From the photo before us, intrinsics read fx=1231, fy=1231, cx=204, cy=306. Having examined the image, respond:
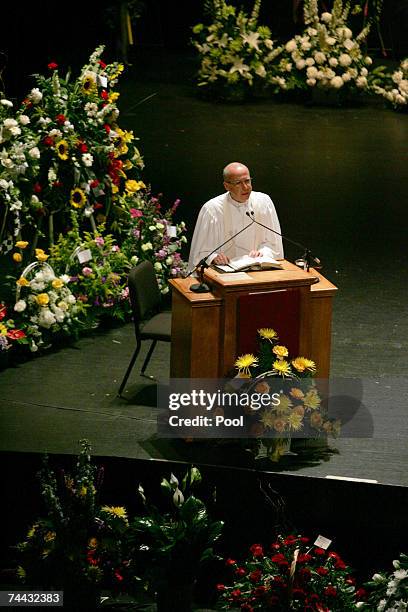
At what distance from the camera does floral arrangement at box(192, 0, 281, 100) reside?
1341cm

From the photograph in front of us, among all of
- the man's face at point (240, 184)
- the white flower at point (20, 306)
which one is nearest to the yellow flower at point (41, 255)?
the white flower at point (20, 306)

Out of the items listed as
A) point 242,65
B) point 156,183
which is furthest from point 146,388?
point 242,65

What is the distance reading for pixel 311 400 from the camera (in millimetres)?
6066

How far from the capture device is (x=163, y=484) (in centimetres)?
573

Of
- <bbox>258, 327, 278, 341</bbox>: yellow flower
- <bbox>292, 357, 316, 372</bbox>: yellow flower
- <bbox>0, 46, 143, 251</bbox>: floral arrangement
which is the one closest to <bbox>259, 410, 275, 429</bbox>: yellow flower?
<bbox>292, 357, 316, 372</bbox>: yellow flower

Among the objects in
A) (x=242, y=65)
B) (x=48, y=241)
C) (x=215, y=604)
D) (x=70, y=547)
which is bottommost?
(x=215, y=604)

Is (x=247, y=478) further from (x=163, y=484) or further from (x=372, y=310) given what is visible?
(x=372, y=310)

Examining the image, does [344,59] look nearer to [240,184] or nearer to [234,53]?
[234,53]

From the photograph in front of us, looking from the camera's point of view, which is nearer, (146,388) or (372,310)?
(146,388)

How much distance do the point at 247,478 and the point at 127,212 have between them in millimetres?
2867

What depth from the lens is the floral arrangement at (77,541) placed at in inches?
221

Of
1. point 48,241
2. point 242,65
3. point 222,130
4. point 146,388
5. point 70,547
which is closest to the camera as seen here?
point 70,547

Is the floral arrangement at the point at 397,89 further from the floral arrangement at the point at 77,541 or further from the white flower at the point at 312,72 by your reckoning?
the floral arrangement at the point at 77,541

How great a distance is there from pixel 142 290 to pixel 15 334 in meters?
0.86
